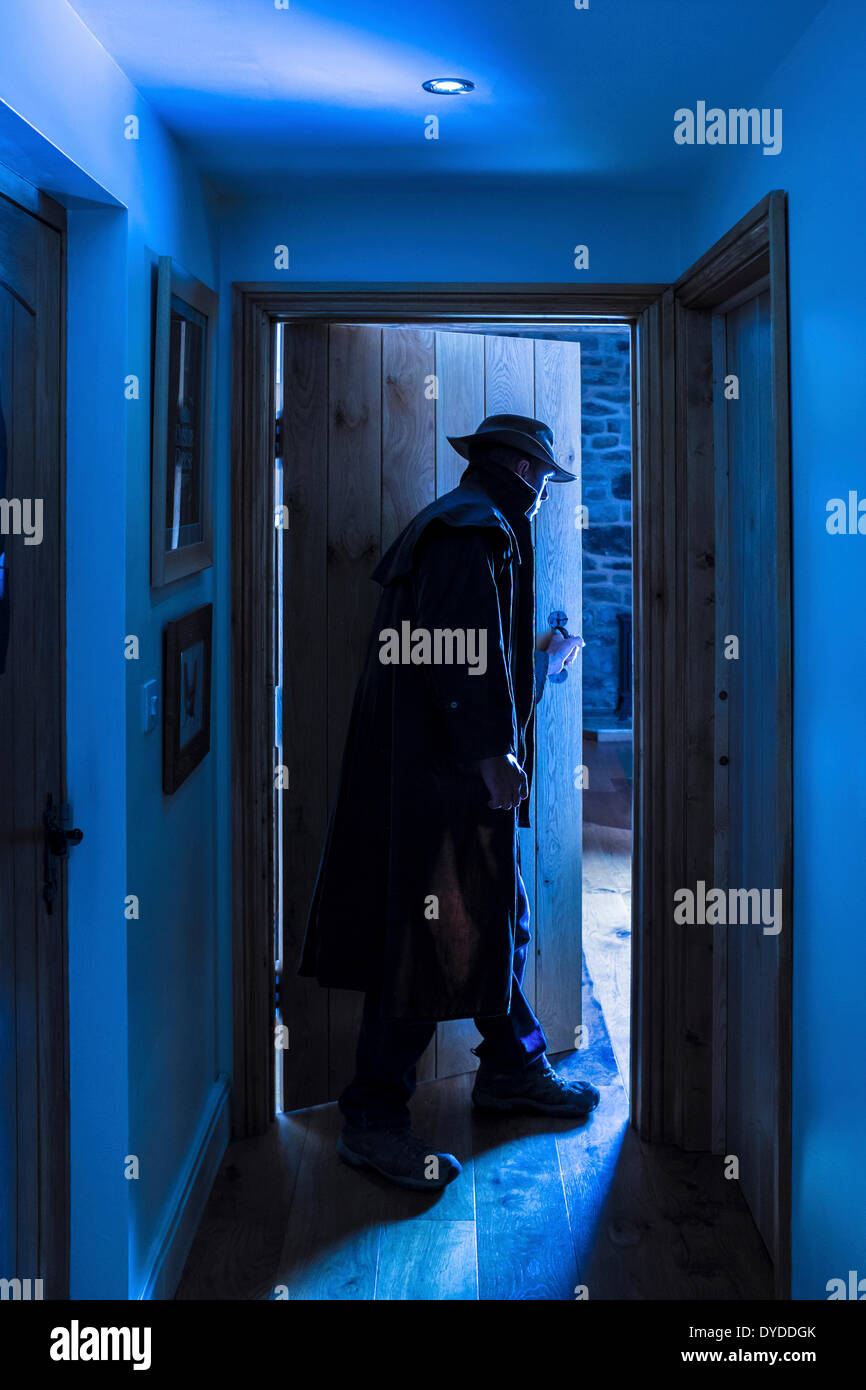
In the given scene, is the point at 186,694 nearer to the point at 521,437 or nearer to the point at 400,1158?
the point at 521,437

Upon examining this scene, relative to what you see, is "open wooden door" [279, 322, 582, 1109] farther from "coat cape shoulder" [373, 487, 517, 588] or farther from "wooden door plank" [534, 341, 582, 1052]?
"coat cape shoulder" [373, 487, 517, 588]

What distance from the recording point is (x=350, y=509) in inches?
129

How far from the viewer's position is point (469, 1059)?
356 cm

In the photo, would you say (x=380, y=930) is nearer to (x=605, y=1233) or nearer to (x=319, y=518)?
(x=605, y=1233)

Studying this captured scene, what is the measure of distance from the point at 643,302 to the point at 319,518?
0.93 meters

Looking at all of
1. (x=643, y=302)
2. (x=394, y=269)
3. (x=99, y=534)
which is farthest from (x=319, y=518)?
(x=99, y=534)

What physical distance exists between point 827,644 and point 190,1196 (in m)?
1.70

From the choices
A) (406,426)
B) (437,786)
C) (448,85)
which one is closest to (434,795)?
(437,786)

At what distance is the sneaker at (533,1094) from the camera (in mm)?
3283

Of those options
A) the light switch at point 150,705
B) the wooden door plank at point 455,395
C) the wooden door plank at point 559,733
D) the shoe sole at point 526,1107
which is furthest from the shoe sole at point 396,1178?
the wooden door plank at point 455,395

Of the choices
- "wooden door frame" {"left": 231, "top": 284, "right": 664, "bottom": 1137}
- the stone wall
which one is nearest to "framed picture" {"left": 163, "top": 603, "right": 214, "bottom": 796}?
"wooden door frame" {"left": 231, "top": 284, "right": 664, "bottom": 1137}

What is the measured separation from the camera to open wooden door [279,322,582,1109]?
3.25 metres

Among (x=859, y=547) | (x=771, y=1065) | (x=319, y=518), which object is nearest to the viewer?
(x=859, y=547)

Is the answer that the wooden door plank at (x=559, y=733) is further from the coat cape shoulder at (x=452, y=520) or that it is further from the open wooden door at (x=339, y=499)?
the coat cape shoulder at (x=452, y=520)
